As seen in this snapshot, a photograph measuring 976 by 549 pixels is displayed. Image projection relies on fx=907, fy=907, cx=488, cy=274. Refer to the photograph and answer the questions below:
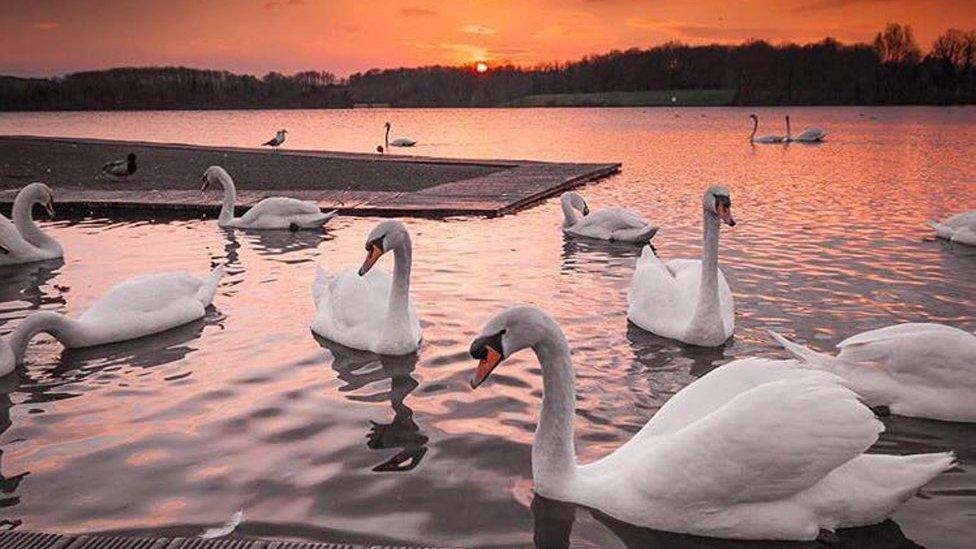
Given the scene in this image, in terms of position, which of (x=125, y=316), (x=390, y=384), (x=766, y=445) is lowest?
(x=390, y=384)

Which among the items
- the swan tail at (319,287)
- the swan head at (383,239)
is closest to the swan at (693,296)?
the swan head at (383,239)

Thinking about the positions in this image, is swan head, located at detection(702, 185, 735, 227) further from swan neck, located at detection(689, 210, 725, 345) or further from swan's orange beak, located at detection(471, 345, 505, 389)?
swan's orange beak, located at detection(471, 345, 505, 389)

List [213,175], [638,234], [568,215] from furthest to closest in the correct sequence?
[213,175] < [568,215] < [638,234]

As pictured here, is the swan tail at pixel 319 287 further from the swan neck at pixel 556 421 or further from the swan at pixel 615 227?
the swan at pixel 615 227

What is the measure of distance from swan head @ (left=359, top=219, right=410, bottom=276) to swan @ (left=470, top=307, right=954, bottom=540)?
311cm

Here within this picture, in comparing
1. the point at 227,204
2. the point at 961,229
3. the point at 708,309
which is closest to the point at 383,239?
the point at 708,309

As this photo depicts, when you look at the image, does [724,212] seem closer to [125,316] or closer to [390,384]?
[390,384]

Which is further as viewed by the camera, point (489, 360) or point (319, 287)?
point (319, 287)

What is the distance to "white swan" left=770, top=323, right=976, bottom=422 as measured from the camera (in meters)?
6.17

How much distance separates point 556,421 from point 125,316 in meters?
5.28

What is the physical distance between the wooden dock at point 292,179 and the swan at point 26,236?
196 inches

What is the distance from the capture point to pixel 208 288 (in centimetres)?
982

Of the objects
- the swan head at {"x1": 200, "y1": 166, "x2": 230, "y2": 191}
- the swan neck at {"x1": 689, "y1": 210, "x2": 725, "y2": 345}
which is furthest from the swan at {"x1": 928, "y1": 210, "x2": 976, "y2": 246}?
the swan head at {"x1": 200, "y1": 166, "x2": 230, "y2": 191}

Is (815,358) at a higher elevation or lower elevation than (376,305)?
lower
